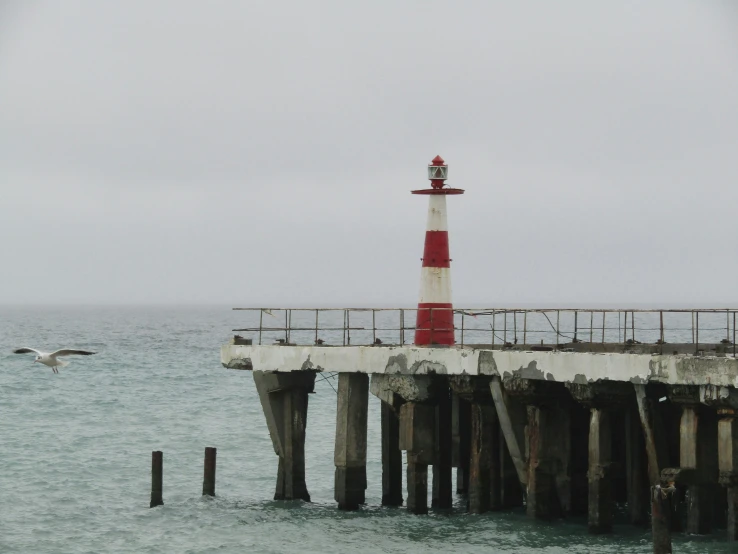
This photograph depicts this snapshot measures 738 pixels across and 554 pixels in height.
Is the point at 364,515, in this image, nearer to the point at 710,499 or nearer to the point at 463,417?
the point at 463,417

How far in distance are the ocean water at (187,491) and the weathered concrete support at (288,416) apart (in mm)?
623

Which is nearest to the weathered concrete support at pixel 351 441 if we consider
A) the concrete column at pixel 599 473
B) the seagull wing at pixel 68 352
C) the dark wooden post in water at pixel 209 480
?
the dark wooden post in water at pixel 209 480

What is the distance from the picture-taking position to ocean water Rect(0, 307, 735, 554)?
22578 millimetres

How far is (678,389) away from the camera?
65.9ft

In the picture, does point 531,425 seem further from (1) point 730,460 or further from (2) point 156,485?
(2) point 156,485

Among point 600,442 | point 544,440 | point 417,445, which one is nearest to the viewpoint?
point 600,442

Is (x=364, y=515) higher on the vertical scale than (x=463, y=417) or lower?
lower

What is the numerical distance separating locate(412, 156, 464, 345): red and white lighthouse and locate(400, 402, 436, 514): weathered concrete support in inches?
96.4

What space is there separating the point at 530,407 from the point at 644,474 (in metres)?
2.29

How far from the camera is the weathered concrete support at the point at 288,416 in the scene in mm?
25562

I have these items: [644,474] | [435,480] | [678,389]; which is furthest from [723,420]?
[435,480]

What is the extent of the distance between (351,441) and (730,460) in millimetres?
7523

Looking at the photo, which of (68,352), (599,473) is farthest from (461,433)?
Result: (68,352)

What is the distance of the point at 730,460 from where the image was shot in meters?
19.3
